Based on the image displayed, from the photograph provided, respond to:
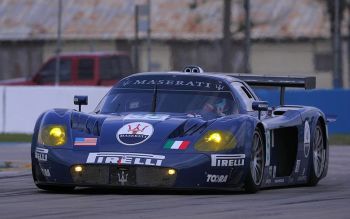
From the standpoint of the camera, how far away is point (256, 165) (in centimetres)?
1136

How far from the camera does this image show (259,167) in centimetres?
1145

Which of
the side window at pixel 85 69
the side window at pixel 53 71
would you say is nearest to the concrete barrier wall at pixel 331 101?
the side window at pixel 85 69

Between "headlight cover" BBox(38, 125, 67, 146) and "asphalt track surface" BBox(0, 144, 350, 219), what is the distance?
1.52ft

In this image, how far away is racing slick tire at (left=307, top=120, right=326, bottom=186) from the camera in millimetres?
12969

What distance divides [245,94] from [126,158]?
223 centimetres

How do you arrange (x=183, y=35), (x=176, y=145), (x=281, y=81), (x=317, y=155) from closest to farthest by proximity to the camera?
(x=176, y=145), (x=317, y=155), (x=281, y=81), (x=183, y=35)

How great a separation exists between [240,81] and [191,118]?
1.76 metres

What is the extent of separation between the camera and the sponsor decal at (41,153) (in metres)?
11.0

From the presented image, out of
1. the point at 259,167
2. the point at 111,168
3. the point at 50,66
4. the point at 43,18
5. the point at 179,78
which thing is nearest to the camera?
the point at 111,168

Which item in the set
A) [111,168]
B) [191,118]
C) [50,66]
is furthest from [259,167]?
[50,66]

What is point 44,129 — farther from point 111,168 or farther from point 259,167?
point 259,167

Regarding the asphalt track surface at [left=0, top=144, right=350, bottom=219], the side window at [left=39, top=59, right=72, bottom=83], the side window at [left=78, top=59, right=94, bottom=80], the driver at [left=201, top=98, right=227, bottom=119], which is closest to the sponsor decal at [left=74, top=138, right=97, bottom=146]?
the asphalt track surface at [left=0, top=144, right=350, bottom=219]

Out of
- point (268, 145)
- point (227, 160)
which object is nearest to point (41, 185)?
point (227, 160)

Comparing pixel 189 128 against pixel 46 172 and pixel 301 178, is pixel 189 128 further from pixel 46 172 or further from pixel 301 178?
pixel 301 178
